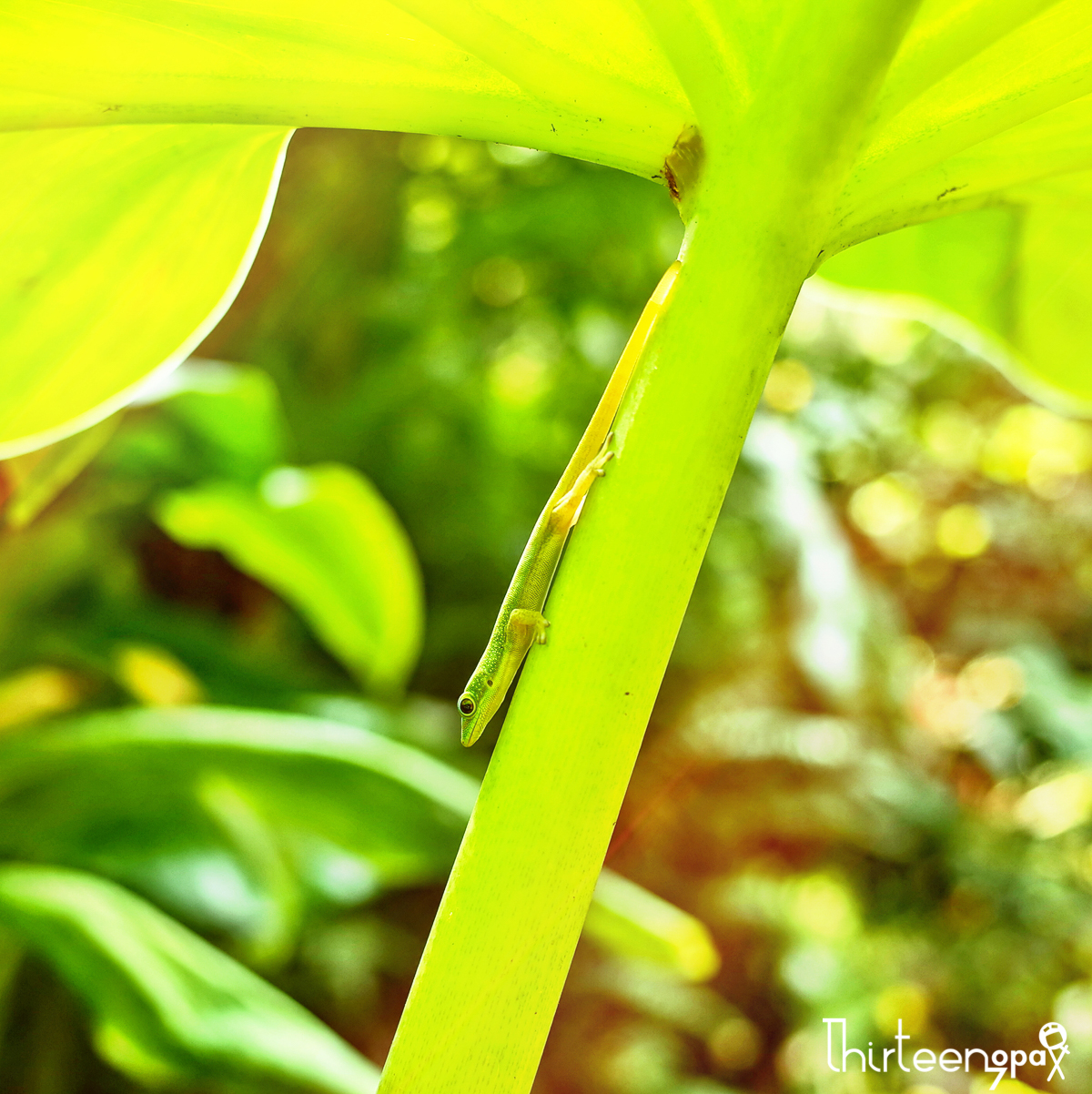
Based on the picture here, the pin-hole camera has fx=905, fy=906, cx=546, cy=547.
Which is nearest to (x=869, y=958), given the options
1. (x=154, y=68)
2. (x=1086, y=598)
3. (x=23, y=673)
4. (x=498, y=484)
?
(x=1086, y=598)

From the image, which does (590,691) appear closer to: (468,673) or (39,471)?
(39,471)

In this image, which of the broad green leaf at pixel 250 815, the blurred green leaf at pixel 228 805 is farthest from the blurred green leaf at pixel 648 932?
the blurred green leaf at pixel 228 805

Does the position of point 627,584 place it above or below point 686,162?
below

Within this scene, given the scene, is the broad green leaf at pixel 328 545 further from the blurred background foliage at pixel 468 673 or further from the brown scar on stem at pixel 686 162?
the brown scar on stem at pixel 686 162

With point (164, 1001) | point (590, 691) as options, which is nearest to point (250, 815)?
point (164, 1001)

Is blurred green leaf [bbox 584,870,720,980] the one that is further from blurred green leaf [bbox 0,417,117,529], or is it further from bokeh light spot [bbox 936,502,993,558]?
bokeh light spot [bbox 936,502,993,558]

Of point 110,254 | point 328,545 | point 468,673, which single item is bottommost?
point 110,254

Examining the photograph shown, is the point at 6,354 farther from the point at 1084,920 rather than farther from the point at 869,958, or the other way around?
the point at 1084,920

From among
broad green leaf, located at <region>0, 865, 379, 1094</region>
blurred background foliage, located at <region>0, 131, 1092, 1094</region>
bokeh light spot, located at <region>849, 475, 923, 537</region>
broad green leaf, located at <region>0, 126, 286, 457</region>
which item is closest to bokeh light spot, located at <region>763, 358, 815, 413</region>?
blurred background foliage, located at <region>0, 131, 1092, 1094</region>
